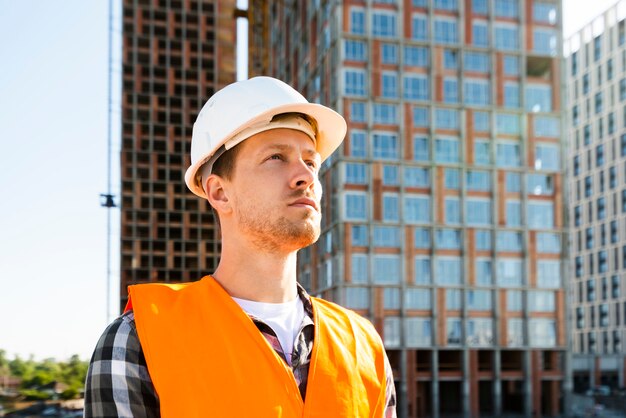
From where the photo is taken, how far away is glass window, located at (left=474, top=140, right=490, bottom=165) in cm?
5856

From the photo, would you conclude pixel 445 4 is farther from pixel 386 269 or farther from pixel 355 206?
pixel 386 269

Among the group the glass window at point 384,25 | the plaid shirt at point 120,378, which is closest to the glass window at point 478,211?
the glass window at point 384,25

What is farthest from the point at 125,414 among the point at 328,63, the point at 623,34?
the point at 623,34

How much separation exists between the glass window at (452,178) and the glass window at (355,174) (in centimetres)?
594

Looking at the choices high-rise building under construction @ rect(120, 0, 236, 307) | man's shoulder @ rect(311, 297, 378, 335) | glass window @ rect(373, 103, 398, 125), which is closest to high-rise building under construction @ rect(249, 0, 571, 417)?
glass window @ rect(373, 103, 398, 125)

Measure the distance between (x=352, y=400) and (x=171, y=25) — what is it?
85.5 metres

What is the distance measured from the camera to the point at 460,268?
57375 millimetres

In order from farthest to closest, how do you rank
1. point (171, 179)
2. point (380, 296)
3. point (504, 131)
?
point (171, 179) → point (504, 131) → point (380, 296)

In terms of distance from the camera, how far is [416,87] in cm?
5869

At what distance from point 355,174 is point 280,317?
54.3 m

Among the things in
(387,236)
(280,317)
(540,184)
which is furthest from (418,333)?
(280,317)

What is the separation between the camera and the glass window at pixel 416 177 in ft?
189

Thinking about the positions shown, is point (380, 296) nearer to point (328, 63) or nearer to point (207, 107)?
point (328, 63)

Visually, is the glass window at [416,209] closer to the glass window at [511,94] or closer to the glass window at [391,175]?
the glass window at [391,175]
